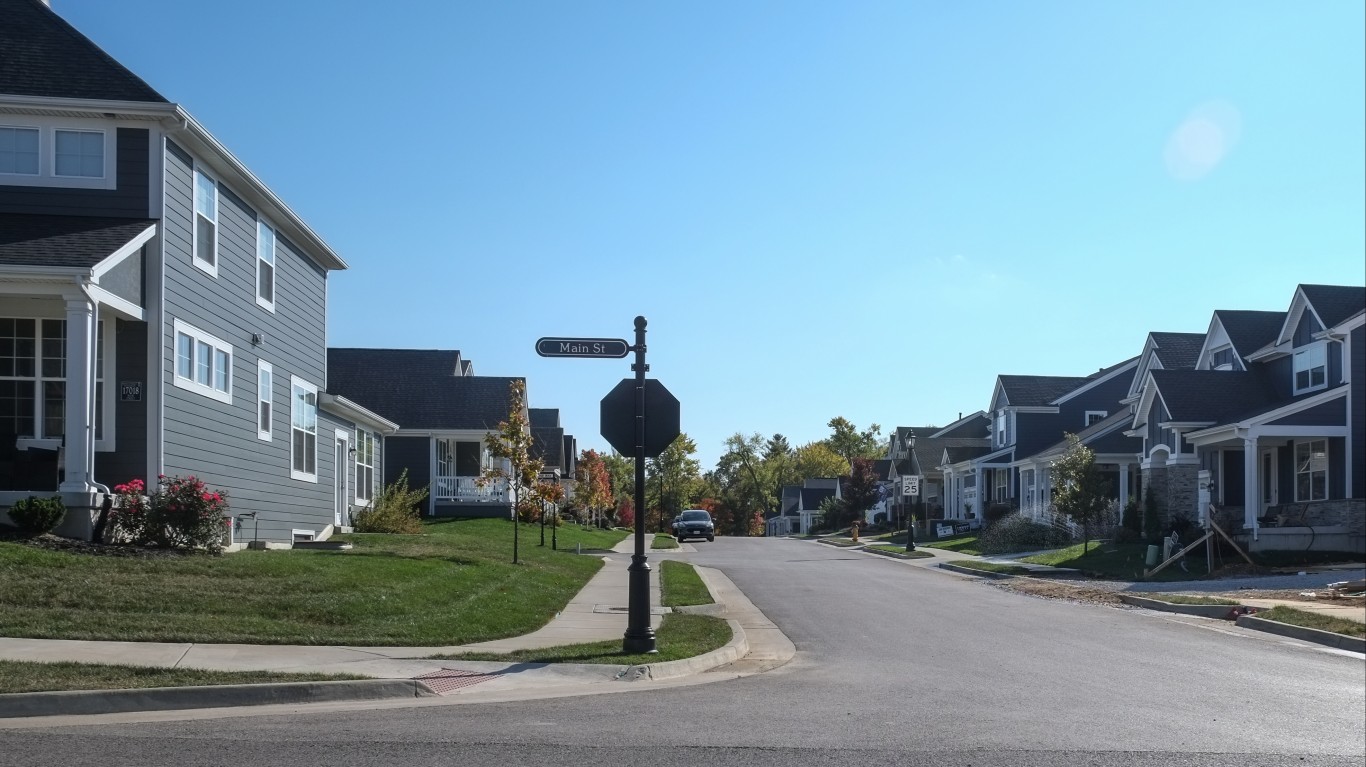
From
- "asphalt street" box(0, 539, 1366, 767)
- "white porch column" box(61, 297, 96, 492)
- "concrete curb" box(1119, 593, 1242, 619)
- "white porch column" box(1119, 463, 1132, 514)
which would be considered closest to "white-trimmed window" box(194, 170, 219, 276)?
"white porch column" box(61, 297, 96, 492)

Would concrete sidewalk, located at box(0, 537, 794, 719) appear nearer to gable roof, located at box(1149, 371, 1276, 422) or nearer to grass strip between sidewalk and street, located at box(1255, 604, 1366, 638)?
grass strip between sidewalk and street, located at box(1255, 604, 1366, 638)

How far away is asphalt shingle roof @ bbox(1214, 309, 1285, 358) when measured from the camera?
3892cm

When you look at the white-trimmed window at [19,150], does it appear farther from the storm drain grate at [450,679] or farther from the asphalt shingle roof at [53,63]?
the storm drain grate at [450,679]

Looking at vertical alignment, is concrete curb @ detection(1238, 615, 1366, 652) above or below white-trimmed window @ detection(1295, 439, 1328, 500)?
below

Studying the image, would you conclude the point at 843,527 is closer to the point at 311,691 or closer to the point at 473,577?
the point at 473,577

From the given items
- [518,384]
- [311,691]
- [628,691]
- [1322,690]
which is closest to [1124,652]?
[1322,690]

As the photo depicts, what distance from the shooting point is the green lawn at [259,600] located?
1249cm

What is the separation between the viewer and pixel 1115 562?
107 ft

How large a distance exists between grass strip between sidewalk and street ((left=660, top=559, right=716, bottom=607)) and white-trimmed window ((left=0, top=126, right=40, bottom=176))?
11.9m

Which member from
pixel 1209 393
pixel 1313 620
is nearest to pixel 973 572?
pixel 1209 393

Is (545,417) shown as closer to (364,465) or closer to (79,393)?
(364,465)

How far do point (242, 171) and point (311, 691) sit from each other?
43.5ft

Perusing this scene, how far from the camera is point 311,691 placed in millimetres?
10070

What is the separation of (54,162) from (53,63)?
63.2 inches
